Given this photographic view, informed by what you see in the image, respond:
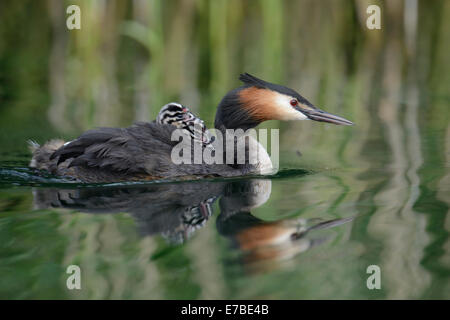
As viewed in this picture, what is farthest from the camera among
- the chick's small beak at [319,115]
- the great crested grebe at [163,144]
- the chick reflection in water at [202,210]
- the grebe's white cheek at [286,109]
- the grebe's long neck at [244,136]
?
the grebe's white cheek at [286,109]

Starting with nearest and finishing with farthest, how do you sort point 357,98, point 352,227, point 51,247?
point 51,247 < point 352,227 < point 357,98

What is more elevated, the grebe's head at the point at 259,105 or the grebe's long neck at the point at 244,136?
the grebe's head at the point at 259,105

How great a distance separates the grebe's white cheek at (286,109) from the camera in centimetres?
662

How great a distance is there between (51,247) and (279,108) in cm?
320

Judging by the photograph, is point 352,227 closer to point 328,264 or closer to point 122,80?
A: point 328,264

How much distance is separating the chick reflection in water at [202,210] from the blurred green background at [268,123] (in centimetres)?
12

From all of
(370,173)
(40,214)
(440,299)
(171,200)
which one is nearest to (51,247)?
(40,214)

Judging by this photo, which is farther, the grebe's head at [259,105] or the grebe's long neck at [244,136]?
the grebe's head at [259,105]

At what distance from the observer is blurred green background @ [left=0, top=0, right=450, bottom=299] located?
3.57m

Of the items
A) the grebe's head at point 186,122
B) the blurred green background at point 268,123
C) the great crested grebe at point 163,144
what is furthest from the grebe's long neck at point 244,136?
the blurred green background at point 268,123

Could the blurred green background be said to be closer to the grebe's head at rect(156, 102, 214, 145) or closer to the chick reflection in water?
the chick reflection in water

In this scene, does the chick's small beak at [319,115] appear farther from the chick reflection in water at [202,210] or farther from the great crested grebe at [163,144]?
the chick reflection in water at [202,210]

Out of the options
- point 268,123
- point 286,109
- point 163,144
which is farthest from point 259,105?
point 268,123

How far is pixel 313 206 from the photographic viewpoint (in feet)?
16.0
